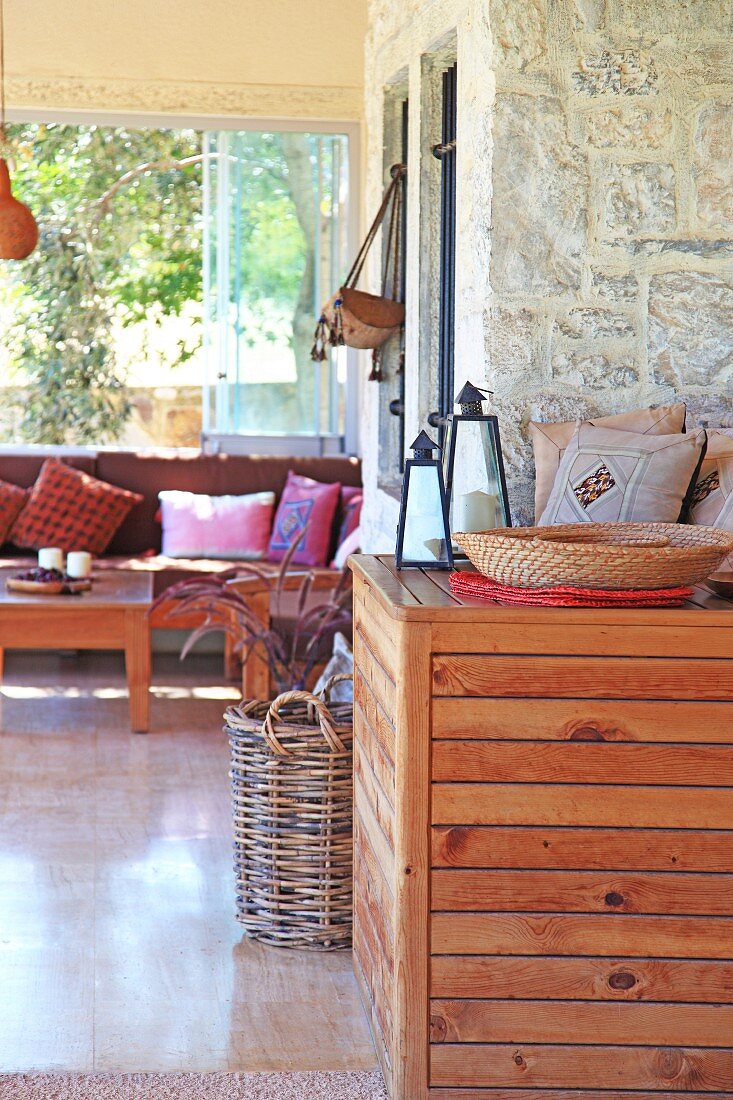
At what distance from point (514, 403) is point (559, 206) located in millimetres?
451

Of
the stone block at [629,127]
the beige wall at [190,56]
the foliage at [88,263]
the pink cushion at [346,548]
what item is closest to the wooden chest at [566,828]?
the stone block at [629,127]

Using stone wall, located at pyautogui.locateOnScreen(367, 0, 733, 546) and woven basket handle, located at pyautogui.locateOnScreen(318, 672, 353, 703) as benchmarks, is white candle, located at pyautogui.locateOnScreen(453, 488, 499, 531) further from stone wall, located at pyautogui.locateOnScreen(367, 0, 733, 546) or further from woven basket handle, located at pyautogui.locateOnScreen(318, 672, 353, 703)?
woven basket handle, located at pyautogui.locateOnScreen(318, 672, 353, 703)

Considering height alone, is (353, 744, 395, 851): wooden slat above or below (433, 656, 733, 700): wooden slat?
below

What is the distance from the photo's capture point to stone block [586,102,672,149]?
284 cm

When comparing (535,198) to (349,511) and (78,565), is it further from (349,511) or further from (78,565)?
(349,511)

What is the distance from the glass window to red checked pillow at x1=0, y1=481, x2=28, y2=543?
42.7 inches

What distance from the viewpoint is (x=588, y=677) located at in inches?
75.2

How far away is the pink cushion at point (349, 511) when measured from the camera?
5.79 meters

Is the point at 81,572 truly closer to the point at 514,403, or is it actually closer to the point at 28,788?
the point at 28,788

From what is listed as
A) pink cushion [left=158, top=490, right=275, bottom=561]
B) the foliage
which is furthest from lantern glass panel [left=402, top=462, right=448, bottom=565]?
the foliage

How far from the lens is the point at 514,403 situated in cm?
288

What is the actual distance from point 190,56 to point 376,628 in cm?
455

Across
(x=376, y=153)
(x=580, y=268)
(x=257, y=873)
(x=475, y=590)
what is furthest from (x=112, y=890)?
(x=376, y=153)

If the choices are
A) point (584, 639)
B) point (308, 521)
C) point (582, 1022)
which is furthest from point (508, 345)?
point (308, 521)
